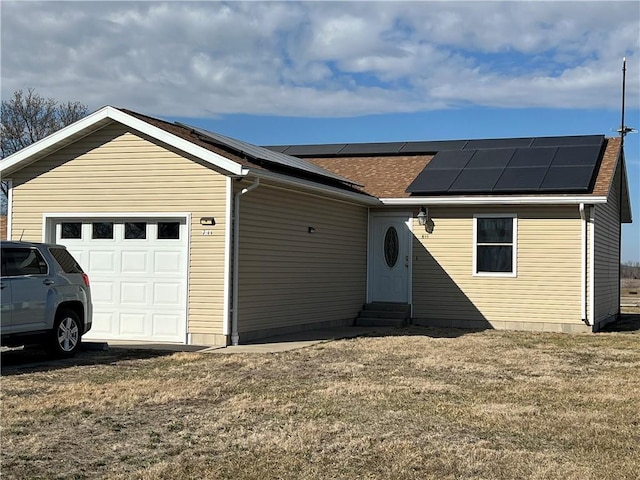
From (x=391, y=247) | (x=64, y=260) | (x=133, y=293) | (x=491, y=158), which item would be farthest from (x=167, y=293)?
(x=491, y=158)

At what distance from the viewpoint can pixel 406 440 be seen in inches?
252

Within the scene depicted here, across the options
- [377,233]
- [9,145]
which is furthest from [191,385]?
[9,145]

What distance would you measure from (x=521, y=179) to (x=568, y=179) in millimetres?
1017

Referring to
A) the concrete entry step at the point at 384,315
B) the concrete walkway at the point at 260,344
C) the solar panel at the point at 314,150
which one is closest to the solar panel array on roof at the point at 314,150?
the solar panel at the point at 314,150

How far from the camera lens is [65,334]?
11.0 metres

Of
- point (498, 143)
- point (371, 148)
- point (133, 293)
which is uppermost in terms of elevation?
point (371, 148)

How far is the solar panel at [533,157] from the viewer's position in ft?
57.4

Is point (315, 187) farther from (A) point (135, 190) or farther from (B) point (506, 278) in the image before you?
(B) point (506, 278)

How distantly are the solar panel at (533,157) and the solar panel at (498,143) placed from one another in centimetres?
74

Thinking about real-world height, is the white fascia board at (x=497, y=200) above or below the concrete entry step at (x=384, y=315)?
above

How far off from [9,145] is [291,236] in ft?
98.1

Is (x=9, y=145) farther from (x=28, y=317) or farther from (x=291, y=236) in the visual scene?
(x=28, y=317)

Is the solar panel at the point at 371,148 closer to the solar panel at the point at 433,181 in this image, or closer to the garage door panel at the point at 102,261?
the solar panel at the point at 433,181

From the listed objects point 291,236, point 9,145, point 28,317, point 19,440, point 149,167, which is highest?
point 9,145
